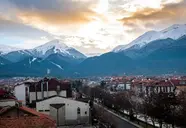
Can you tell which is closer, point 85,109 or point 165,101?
point 165,101

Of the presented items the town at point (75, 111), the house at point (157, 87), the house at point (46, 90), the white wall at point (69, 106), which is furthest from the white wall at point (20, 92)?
the house at point (157, 87)

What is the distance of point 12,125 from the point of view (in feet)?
59.8

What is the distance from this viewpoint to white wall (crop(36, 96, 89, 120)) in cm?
4397

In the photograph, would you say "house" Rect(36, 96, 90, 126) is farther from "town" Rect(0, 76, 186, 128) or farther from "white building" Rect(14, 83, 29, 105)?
"white building" Rect(14, 83, 29, 105)

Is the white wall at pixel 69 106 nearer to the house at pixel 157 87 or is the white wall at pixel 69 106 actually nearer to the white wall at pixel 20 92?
the white wall at pixel 20 92

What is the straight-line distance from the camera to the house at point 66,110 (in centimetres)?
4342

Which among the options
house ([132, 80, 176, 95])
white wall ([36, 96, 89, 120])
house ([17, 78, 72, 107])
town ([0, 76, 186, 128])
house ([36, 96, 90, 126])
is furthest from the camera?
house ([132, 80, 176, 95])

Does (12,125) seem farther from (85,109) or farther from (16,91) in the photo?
(16,91)

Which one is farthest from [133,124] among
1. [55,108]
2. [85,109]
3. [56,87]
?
[56,87]

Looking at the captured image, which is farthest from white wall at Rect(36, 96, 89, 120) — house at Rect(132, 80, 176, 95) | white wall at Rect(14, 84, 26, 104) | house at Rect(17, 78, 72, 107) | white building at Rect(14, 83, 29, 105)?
house at Rect(132, 80, 176, 95)

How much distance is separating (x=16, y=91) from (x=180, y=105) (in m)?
35.6

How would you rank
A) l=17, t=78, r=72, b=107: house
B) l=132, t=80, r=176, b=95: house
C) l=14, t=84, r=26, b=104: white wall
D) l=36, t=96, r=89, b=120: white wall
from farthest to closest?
l=132, t=80, r=176, b=95: house, l=14, t=84, r=26, b=104: white wall, l=17, t=78, r=72, b=107: house, l=36, t=96, r=89, b=120: white wall

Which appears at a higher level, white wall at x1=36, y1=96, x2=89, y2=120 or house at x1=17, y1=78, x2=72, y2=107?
house at x1=17, y1=78, x2=72, y2=107

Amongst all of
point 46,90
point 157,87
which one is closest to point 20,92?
point 46,90
